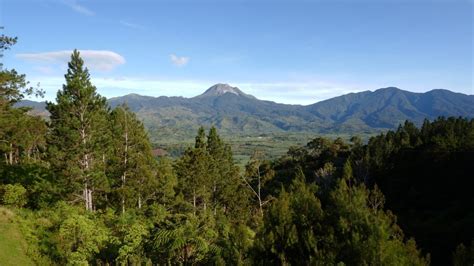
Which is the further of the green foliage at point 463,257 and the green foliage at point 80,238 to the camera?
the green foliage at point 80,238

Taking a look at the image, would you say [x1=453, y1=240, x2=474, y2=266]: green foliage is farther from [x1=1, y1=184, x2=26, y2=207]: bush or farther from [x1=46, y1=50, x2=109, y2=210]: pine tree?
[x1=1, y1=184, x2=26, y2=207]: bush

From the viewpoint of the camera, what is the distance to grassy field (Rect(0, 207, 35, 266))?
14.6 m

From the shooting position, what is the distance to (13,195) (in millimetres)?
22547

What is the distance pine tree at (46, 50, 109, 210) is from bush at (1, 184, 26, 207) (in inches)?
92.7

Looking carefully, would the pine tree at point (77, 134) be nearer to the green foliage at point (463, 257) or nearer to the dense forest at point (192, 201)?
the dense forest at point (192, 201)

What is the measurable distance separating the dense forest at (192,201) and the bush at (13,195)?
7 centimetres

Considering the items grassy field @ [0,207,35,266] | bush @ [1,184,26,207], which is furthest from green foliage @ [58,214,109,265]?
bush @ [1,184,26,207]

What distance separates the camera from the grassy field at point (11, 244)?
48.0ft

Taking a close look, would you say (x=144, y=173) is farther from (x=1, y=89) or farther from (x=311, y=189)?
(x=311, y=189)

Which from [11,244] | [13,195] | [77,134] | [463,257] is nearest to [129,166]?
[77,134]

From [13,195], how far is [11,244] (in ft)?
25.8

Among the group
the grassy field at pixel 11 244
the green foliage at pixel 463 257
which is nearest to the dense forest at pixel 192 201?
the green foliage at pixel 463 257

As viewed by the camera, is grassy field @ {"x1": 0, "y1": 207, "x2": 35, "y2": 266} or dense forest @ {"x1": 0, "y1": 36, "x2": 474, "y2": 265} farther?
grassy field @ {"x1": 0, "y1": 207, "x2": 35, "y2": 266}

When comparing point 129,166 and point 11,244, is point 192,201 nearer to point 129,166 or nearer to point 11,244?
point 129,166
